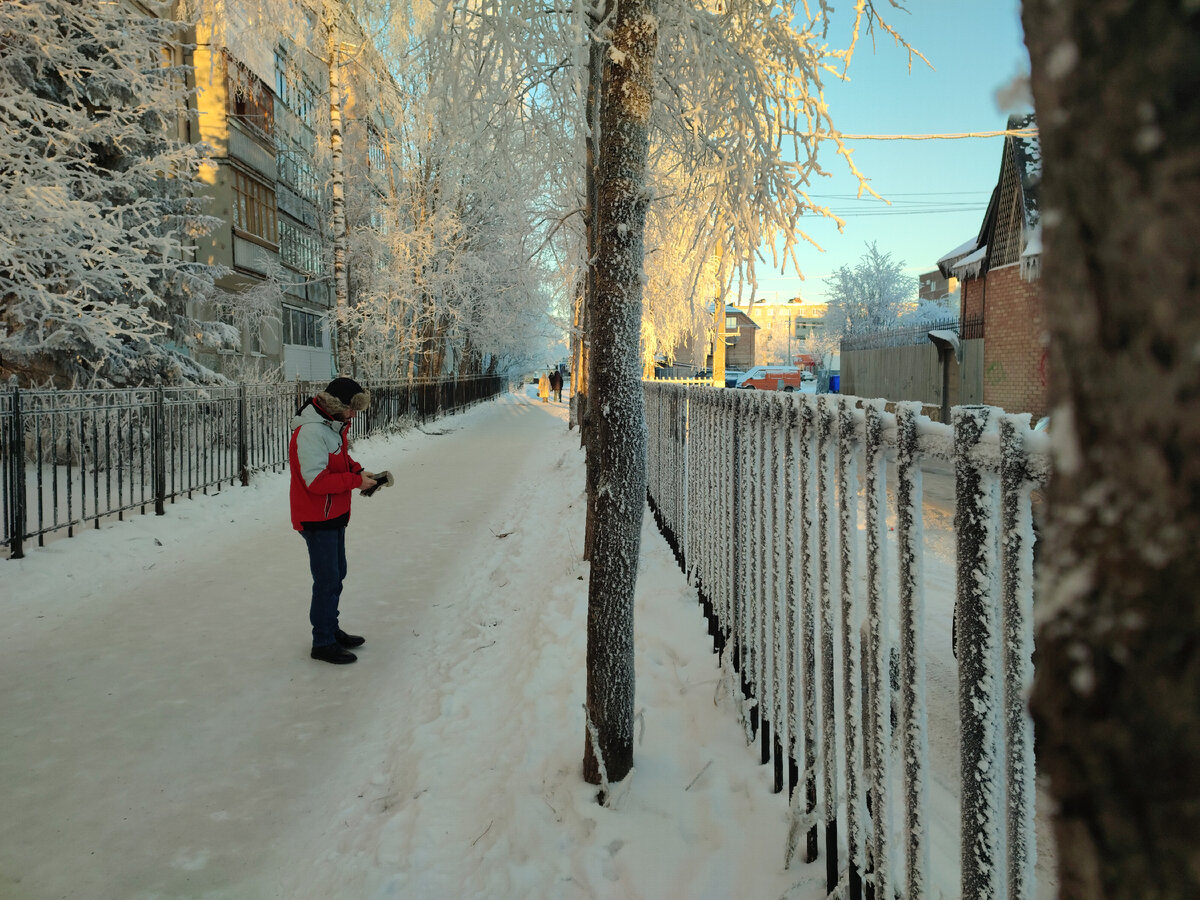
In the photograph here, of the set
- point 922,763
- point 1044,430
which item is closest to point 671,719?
point 922,763

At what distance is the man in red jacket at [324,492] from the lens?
4.96m

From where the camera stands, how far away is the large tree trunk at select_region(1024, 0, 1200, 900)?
1.51 ft

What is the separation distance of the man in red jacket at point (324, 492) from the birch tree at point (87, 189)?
270 inches

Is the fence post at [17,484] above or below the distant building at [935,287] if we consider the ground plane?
below

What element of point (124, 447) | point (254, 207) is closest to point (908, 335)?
point (254, 207)

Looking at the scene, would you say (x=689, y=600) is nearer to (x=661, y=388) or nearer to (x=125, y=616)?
(x=661, y=388)

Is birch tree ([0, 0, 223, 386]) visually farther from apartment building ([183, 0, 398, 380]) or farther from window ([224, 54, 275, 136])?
window ([224, 54, 275, 136])

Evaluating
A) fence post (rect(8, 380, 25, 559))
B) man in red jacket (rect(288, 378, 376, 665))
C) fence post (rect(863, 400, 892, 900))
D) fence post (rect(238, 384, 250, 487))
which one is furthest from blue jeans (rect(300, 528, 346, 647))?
fence post (rect(238, 384, 250, 487))

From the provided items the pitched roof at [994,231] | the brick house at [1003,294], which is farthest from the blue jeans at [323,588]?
the brick house at [1003,294]

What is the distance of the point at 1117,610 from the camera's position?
0.50m

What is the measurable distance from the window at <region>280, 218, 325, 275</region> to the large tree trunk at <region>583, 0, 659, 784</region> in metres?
27.6

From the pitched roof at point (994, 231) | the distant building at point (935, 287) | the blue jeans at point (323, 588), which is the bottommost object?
the blue jeans at point (323, 588)

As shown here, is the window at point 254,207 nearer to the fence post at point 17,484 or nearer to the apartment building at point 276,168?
the apartment building at point 276,168

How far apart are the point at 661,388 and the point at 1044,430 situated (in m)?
6.18
